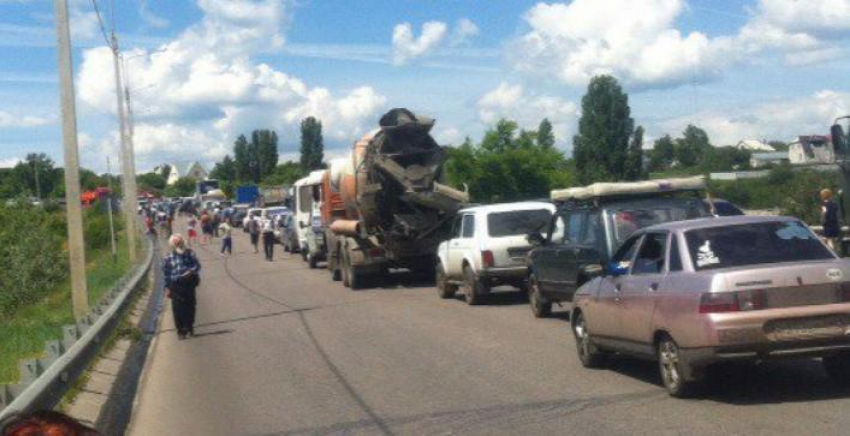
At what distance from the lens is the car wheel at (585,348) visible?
1211 cm

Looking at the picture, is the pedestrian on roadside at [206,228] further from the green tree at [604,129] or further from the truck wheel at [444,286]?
the truck wheel at [444,286]

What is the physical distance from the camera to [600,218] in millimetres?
14984

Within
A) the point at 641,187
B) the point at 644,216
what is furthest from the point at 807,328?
the point at 641,187

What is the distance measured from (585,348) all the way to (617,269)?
1329 millimetres

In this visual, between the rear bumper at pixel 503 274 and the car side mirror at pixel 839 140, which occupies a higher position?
the car side mirror at pixel 839 140

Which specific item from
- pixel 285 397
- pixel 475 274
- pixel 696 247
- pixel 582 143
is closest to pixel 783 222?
pixel 696 247

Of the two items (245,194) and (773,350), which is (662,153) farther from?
(773,350)

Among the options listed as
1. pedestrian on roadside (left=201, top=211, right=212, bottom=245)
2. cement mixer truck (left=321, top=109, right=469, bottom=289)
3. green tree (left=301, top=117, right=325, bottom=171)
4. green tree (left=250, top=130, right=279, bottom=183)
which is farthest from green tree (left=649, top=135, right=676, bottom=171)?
green tree (left=250, top=130, right=279, bottom=183)

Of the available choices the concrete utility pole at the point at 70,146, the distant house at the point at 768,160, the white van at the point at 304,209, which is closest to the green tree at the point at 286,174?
the white van at the point at 304,209

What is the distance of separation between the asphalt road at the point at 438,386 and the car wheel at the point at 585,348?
13 cm

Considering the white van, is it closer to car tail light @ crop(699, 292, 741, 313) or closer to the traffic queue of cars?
the traffic queue of cars

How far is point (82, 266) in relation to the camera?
66.1ft

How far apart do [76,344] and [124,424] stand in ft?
6.20

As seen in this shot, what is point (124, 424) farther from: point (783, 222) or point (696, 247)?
point (783, 222)
